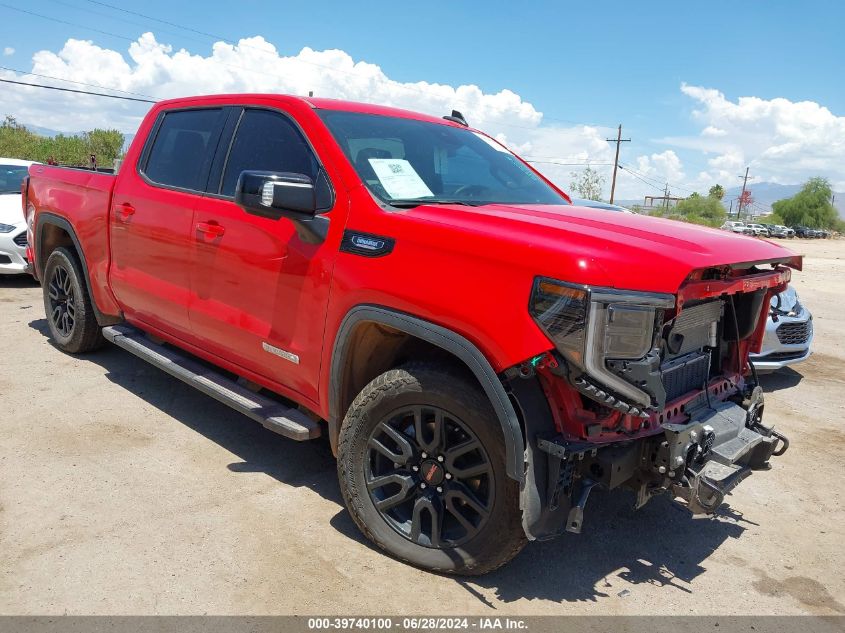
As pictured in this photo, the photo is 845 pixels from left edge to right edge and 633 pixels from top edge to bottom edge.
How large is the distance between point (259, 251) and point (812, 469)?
3.78 metres

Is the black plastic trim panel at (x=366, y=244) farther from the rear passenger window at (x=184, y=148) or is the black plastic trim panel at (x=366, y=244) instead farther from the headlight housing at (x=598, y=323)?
the rear passenger window at (x=184, y=148)

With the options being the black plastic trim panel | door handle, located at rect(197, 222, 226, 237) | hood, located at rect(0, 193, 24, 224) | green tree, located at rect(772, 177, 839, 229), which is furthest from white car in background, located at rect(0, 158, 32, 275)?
green tree, located at rect(772, 177, 839, 229)

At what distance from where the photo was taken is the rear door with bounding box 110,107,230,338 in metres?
4.00

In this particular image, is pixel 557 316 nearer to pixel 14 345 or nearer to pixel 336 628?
pixel 336 628

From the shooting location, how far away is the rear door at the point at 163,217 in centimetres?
400

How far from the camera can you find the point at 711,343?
3.23 meters

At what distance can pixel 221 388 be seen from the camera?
3.77 metres

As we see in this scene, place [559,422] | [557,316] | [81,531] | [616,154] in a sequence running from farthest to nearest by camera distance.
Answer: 1. [616,154]
2. [81,531]
3. [559,422]
4. [557,316]

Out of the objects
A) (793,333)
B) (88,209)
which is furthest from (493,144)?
(793,333)

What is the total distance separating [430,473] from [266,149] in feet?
6.50

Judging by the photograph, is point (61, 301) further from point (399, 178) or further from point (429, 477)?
point (429, 477)

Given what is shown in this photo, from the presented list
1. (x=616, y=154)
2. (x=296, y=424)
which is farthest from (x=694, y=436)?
(x=616, y=154)

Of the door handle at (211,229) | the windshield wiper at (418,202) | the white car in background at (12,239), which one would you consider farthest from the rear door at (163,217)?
the white car in background at (12,239)

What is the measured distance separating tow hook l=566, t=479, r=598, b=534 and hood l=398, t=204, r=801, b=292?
0.82 metres
